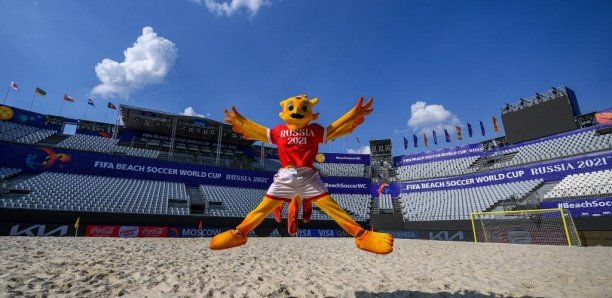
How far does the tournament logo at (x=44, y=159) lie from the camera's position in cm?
1959

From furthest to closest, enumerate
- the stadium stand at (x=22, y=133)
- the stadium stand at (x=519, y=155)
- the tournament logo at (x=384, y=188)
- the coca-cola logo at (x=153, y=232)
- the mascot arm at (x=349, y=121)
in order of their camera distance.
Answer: the tournament logo at (x=384, y=188) → the stadium stand at (x=22, y=133) → the stadium stand at (x=519, y=155) → the coca-cola logo at (x=153, y=232) → the mascot arm at (x=349, y=121)

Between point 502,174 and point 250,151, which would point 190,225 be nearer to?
point 250,151

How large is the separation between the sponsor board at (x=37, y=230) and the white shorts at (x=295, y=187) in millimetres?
16386

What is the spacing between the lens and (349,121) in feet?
16.2

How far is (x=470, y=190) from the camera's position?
24.7 m

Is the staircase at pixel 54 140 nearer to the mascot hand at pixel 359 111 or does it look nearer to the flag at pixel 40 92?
the flag at pixel 40 92

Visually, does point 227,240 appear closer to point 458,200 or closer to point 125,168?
point 125,168

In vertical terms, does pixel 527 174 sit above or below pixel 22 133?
below

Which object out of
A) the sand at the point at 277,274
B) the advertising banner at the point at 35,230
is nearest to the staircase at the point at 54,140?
the advertising banner at the point at 35,230

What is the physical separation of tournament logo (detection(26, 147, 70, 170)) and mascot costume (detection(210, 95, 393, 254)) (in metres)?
21.8

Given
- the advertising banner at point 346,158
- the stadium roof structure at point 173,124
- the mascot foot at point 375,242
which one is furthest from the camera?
the advertising banner at point 346,158

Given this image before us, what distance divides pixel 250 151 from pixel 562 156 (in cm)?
2920

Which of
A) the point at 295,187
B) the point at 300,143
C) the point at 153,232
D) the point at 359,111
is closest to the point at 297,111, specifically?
the point at 300,143

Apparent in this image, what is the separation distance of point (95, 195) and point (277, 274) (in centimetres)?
1665
